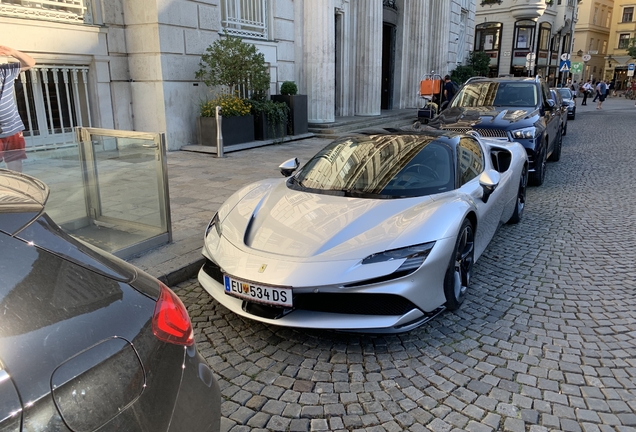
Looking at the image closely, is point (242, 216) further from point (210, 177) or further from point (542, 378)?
point (210, 177)

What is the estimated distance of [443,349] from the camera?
10.6 feet

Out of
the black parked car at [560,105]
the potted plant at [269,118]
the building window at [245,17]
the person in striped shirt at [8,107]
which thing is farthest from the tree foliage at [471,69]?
the person in striped shirt at [8,107]

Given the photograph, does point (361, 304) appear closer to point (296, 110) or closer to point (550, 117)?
point (550, 117)

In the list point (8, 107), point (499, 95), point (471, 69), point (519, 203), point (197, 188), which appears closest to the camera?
point (8, 107)

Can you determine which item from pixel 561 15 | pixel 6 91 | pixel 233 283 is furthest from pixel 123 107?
pixel 561 15

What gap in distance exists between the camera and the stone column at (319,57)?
14453mm

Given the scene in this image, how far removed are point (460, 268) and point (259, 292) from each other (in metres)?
1.67

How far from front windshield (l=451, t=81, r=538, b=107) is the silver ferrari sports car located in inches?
202

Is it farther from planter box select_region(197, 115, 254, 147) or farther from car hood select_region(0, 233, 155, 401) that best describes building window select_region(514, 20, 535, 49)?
car hood select_region(0, 233, 155, 401)

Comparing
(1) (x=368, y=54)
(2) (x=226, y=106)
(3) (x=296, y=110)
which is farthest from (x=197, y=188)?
(1) (x=368, y=54)

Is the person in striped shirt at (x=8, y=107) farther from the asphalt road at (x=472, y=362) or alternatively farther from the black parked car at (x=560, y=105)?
the black parked car at (x=560, y=105)

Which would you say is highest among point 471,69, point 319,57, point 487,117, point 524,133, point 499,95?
point 471,69

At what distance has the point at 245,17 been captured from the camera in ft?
42.7

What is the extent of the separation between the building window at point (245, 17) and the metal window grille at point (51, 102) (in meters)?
3.98
